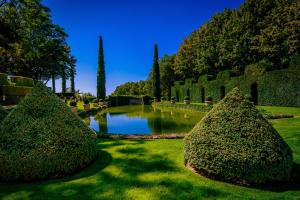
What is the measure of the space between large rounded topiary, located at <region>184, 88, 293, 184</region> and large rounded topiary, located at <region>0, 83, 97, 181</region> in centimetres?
251

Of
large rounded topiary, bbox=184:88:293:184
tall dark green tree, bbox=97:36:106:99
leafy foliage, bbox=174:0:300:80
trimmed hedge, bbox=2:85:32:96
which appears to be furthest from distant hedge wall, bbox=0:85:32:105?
leafy foliage, bbox=174:0:300:80

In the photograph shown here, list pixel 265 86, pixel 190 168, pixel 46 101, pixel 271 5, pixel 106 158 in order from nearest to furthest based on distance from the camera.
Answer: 1. pixel 190 168
2. pixel 46 101
3. pixel 106 158
4. pixel 265 86
5. pixel 271 5

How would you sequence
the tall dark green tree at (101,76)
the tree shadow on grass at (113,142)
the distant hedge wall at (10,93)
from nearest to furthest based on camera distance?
the tree shadow on grass at (113,142), the distant hedge wall at (10,93), the tall dark green tree at (101,76)

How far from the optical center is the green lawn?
4.07 metres

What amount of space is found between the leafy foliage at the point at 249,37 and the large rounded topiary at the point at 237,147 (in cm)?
2197

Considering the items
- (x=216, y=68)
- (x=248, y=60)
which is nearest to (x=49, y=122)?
(x=248, y=60)

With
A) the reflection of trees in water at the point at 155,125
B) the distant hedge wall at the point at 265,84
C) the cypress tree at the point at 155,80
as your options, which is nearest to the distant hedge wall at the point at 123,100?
the cypress tree at the point at 155,80

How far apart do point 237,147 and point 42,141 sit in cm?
399

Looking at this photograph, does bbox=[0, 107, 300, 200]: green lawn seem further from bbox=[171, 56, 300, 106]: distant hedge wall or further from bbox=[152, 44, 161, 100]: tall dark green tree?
bbox=[152, 44, 161, 100]: tall dark green tree

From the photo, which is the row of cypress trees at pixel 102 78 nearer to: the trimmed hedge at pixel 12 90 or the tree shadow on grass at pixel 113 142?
the trimmed hedge at pixel 12 90

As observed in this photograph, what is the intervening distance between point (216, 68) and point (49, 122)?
33.7 meters

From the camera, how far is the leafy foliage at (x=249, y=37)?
79.2 feet

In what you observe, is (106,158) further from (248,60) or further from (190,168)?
(248,60)

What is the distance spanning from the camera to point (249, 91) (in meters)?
21.2
